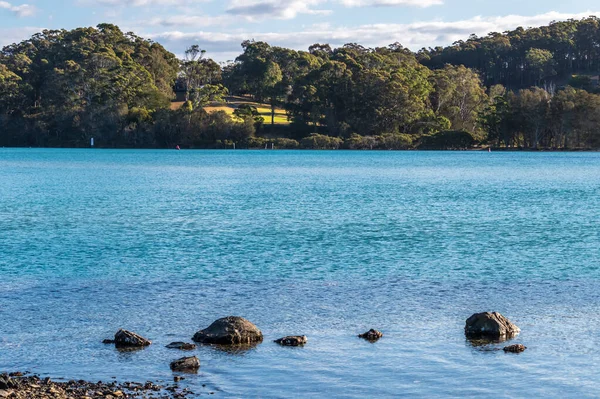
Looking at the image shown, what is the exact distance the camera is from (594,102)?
521 ft

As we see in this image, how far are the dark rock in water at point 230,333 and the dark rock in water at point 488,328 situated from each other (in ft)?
17.6

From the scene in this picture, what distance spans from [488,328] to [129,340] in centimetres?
894

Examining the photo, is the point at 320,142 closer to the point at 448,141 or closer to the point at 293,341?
the point at 448,141

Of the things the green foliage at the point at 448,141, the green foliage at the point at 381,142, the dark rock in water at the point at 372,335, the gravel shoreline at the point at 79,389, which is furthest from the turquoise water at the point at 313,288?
the green foliage at the point at 381,142

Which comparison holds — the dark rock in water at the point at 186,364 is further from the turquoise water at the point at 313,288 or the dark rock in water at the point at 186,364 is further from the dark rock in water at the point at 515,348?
the dark rock in water at the point at 515,348

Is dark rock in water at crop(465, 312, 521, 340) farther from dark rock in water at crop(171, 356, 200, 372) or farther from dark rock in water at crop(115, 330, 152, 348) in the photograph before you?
dark rock in water at crop(115, 330, 152, 348)

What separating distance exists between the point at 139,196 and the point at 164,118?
11713 centimetres

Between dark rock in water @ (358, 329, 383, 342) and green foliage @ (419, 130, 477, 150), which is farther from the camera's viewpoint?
green foliage @ (419, 130, 477, 150)

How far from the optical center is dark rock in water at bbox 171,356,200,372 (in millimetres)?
17203

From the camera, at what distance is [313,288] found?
2639 cm

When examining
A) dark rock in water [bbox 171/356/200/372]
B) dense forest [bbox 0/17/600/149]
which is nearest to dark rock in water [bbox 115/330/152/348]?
dark rock in water [bbox 171/356/200/372]

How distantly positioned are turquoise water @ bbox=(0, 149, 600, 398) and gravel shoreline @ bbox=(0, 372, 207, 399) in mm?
604

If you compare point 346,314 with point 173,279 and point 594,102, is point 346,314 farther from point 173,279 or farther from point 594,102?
point 594,102

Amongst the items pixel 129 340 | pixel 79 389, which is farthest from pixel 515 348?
pixel 79 389
